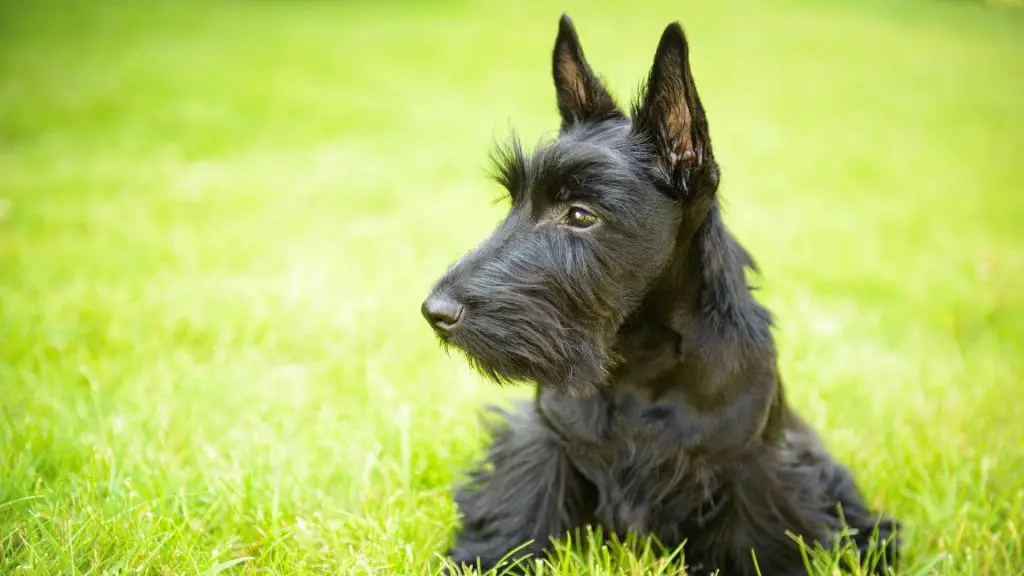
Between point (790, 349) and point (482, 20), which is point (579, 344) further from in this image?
point (482, 20)

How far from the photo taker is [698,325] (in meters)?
2.40

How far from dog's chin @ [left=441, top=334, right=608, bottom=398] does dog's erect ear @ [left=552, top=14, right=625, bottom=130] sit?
2.68ft

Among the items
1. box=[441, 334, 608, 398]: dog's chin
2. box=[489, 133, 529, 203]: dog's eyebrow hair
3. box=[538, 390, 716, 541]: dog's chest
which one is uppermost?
box=[489, 133, 529, 203]: dog's eyebrow hair

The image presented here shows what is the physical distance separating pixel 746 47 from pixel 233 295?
1161cm

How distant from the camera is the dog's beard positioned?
2.27 metres

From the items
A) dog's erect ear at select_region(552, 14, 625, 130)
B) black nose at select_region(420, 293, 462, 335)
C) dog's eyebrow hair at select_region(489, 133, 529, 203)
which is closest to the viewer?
black nose at select_region(420, 293, 462, 335)

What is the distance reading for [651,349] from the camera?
2449mm

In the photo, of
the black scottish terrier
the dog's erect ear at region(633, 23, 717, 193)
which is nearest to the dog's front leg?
the black scottish terrier

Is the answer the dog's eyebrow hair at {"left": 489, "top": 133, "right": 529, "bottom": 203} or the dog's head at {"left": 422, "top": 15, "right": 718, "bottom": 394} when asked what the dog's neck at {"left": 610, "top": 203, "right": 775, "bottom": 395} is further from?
the dog's eyebrow hair at {"left": 489, "top": 133, "right": 529, "bottom": 203}

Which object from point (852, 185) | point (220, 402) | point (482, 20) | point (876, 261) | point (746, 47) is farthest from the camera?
point (482, 20)

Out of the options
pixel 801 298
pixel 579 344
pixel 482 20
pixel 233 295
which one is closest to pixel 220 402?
pixel 233 295

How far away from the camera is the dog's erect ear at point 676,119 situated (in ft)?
7.30

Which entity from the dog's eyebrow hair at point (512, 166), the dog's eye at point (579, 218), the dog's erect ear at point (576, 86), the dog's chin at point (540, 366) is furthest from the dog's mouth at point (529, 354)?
the dog's erect ear at point (576, 86)

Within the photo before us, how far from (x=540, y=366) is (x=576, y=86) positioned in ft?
3.21
